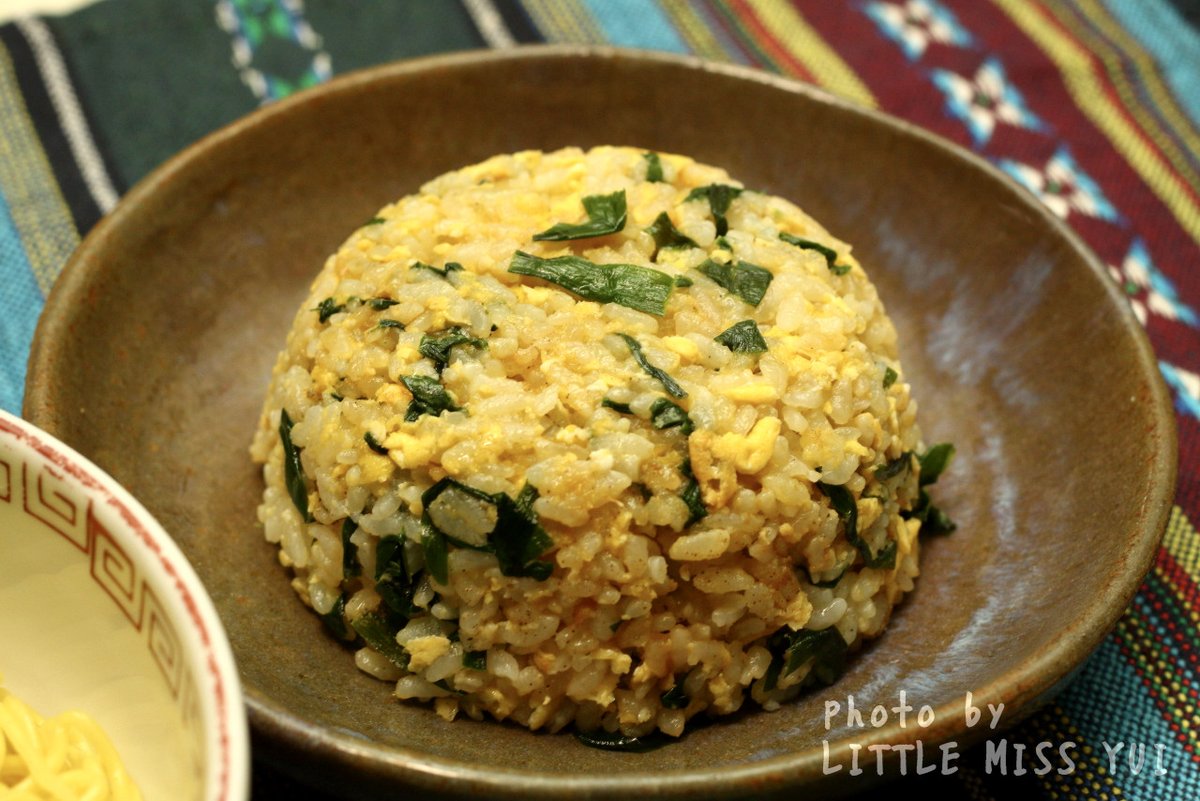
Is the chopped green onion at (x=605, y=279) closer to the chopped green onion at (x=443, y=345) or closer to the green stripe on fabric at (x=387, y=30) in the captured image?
the chopped green onion at (x=443, y=345)

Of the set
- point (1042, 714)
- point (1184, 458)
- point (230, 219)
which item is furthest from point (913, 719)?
point (230, 219)

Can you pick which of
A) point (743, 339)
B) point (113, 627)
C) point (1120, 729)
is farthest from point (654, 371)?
point (1120, 729)

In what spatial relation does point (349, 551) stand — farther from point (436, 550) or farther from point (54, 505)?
point (54, 505)

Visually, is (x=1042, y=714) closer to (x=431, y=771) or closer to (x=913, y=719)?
(x=913, y=719)

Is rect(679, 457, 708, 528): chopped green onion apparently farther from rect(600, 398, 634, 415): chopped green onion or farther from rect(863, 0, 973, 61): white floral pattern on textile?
rect(863, 0, 973, 61): white floral pattern on textile

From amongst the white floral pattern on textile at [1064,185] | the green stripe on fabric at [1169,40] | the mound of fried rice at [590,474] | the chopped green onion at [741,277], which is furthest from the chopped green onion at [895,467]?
the green stripe on fabric at [1169,40]

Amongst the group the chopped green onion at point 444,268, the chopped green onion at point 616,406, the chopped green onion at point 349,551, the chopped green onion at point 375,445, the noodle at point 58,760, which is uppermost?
the chopped green onion at point 444,268

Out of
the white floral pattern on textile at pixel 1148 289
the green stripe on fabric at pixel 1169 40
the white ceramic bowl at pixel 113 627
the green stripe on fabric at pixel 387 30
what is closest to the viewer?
the white ceramic bowl at pixel 113 627
